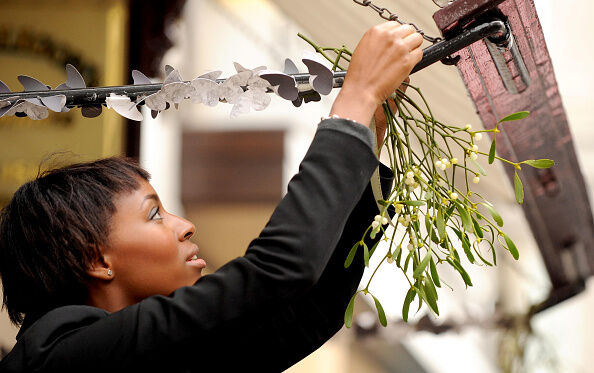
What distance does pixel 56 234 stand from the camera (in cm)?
121

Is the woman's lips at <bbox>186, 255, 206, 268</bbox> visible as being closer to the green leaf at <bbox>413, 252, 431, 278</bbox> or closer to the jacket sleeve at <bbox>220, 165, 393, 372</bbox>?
the jacket sleeve at <bbox>220, 165, 393, 372</bbox>

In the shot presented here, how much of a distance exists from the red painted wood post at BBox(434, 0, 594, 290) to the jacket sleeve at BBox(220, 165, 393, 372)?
0.24 meters

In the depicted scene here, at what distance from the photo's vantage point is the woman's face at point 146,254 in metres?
1.20

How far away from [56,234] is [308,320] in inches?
15.7

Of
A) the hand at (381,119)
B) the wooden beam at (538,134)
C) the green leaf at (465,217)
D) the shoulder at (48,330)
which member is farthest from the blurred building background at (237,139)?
the shoulder at (48,330)

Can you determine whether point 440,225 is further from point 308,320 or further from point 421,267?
point 308,320

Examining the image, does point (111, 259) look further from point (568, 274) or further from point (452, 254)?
point (568, 274)

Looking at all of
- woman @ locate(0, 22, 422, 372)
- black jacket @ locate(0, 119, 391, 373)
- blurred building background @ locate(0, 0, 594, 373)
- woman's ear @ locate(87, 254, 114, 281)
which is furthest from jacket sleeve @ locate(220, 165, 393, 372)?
blurred building background @ locate(0, 0, 594, 373)

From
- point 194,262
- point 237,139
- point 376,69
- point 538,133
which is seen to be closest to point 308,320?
point 194,262

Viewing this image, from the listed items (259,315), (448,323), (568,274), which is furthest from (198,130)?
(259,315)

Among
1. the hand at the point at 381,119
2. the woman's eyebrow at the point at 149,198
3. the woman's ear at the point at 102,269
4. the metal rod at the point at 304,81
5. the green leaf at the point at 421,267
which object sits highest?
the metal rod at the point at 304,81

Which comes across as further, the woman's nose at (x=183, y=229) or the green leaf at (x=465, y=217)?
the woman's nose at (x=183, y=229)

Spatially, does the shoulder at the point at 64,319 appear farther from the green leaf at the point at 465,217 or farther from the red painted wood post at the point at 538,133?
the red painted wood post at the point at 538,133

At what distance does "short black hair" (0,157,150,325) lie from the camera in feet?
3.94
